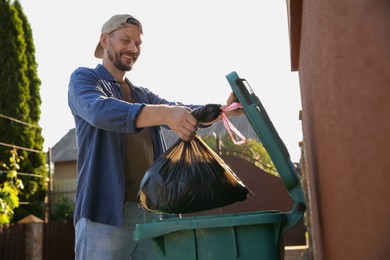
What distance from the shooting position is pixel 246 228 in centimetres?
171

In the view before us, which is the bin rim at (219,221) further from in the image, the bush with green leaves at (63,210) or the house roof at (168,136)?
the house roof at (168,136)

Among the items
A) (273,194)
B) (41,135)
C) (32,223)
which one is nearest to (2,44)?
(41,135)

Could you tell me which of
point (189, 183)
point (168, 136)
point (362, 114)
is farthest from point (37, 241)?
point (168, 136)

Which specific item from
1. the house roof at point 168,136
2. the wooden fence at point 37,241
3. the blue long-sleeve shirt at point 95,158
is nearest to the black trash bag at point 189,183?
the blue long-sleeve shirt at point 95,158

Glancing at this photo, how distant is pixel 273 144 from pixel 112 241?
1004 mm

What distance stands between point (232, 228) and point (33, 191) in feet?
38.9

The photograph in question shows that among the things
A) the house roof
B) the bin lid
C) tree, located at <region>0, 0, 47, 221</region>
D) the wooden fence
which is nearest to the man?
the bin lid

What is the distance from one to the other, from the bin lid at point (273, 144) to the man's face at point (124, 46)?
3.10 ft

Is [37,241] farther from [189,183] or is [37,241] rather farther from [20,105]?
[189,183]

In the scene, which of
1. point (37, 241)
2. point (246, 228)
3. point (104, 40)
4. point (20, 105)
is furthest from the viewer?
point (20, 105)

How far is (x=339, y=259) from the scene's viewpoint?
1.31 metres

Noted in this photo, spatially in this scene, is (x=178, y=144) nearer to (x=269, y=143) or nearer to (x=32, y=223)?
(x=269, y=143)

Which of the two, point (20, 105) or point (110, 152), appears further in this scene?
point (20, 105)

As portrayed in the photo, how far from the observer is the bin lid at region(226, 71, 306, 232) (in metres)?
1.72
